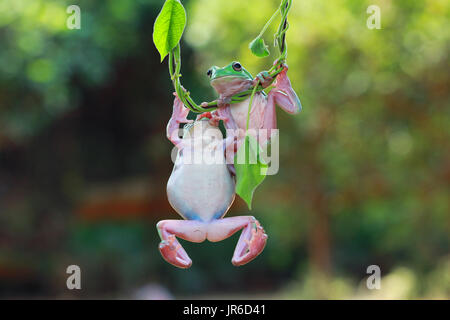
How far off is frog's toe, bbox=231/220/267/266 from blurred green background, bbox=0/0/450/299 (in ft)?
11.6

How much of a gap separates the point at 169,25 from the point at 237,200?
5.60 m

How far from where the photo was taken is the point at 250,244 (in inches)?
49.3

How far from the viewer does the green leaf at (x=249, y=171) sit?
119cm

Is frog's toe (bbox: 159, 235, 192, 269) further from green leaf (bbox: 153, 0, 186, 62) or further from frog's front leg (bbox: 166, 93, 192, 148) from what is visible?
green leaf (bbox: 153, 0, 186, 62)

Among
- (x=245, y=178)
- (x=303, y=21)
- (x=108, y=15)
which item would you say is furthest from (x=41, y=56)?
(x=245, y=178)

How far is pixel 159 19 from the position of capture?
1.22m

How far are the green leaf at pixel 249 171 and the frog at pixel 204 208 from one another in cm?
8

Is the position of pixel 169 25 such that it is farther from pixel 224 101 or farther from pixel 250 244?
pixel 250 244

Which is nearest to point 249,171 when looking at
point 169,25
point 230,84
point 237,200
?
point 230,84

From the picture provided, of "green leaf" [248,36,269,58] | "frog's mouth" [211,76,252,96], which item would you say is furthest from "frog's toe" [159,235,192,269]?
"green leaf" [248,36,269,58]

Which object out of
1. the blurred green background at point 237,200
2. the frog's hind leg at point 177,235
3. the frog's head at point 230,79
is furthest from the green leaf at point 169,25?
the blurred green background at point 237,200

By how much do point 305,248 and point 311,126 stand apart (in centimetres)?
327

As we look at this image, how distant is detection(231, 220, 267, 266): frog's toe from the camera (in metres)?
1.25

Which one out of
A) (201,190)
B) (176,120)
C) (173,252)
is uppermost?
(176,120)
